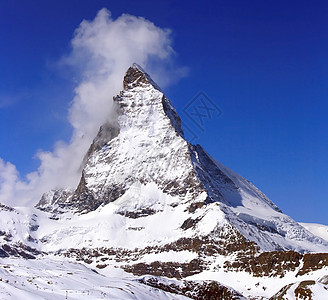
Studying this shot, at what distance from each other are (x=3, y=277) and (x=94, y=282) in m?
24.7

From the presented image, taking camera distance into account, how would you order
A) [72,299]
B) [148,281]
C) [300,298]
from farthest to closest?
1. [148,281]
2. [300,298]
3. [72,299]

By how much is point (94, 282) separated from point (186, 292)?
75754 millimetres

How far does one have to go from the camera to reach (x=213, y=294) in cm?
16350

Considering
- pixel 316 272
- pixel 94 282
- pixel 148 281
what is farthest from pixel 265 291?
pixel 94 282

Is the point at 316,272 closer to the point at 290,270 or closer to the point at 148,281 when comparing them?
the point at 290,270

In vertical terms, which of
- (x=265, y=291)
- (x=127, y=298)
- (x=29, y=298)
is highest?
(x=265, y=291)

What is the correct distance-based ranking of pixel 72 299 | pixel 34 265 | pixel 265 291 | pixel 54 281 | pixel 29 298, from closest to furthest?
pixel 29 298, pixel 72 299, pixel 54 281, pixel 34 265, pixel 265 291

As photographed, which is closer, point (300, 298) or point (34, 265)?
point (34, 265)

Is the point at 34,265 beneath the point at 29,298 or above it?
above

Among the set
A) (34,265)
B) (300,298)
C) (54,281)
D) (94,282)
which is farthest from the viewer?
(300,298)

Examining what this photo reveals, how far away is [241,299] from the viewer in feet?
555

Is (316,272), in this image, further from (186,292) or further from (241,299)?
(186,292)

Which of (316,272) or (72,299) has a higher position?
(316,272)

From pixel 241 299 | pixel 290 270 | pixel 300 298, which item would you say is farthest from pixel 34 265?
pixel 290 270
